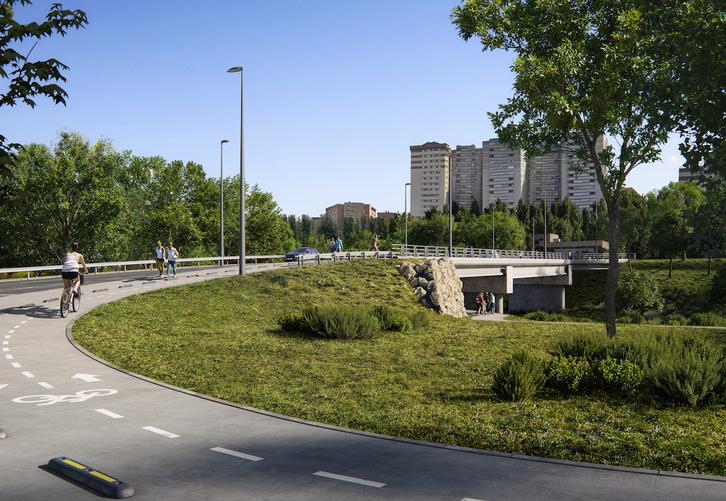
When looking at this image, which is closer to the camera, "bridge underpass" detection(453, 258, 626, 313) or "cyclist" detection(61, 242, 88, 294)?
"cyclist" detection(61, 242, 88, 294)

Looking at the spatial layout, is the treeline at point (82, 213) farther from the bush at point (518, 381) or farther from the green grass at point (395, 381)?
the bush at point (518, 381)

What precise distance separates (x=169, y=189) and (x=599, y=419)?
5912cm

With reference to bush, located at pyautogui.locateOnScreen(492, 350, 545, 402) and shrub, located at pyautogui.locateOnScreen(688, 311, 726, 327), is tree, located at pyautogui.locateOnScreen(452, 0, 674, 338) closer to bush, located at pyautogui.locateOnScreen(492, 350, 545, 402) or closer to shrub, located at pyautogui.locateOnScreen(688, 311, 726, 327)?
bush, located at pyautogui.locateOnScreen(492, 350, 545, 402)

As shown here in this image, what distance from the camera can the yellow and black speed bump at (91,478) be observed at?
4605 millimetres

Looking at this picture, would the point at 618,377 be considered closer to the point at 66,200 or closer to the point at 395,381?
the point at 395,381

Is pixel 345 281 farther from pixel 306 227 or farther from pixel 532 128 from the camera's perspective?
pixel 306 227

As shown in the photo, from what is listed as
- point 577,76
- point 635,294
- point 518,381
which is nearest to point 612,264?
point 577,76

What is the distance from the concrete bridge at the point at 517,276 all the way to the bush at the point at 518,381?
32.1 meters

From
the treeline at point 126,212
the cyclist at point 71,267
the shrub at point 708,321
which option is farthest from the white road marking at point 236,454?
the shrub at point 708,321

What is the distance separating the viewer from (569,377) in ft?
29.3

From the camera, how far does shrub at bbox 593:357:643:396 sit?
8625 millimetres

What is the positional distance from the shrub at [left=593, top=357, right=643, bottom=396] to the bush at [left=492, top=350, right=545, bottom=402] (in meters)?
0.96

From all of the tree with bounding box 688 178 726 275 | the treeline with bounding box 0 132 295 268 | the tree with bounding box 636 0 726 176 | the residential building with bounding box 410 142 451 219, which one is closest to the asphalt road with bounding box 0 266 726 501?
the tree with bounding box 688 178 726 275

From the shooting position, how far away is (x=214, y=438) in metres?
6.50
